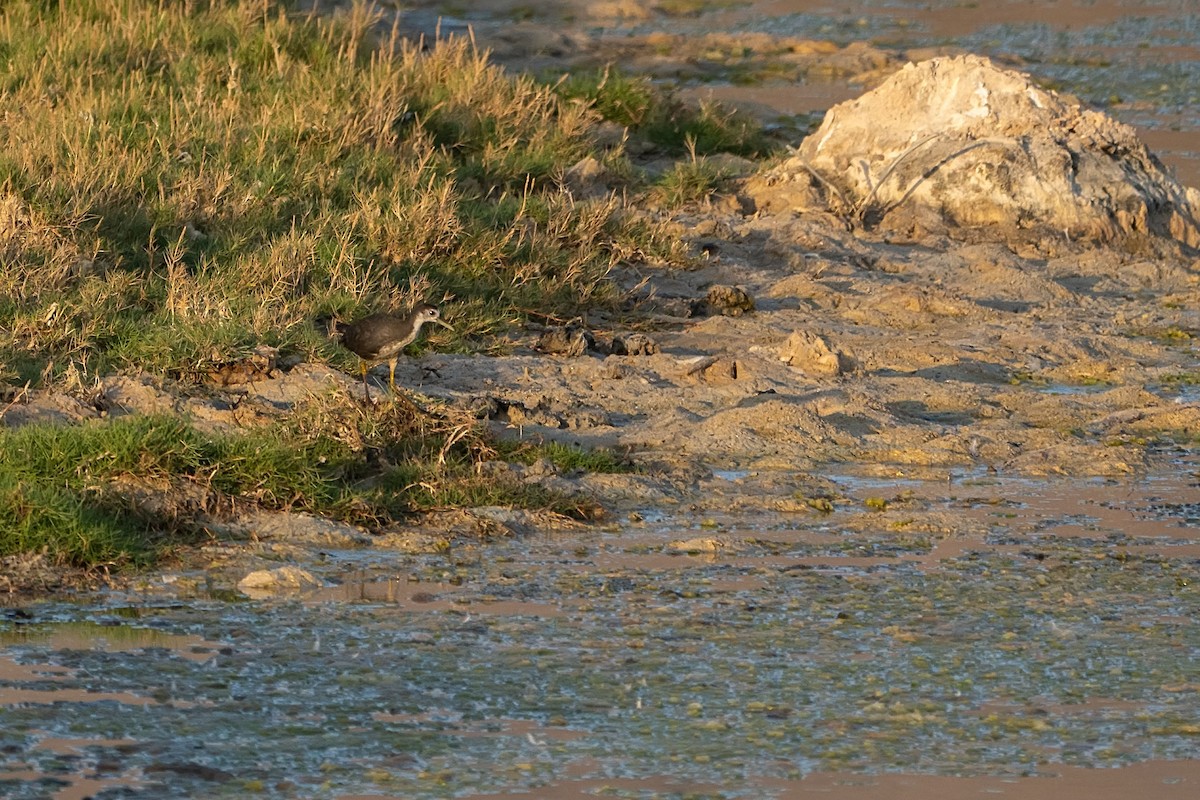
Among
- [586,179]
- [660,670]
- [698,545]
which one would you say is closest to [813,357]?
[698,545]

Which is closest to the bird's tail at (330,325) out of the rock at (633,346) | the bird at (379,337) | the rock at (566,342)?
the bird at (379,337)

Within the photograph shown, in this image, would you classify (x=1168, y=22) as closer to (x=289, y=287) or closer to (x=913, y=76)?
(x=913, y=76)

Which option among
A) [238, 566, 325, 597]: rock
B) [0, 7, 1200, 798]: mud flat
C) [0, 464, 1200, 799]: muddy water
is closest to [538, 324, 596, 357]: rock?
[0, 7, 1200, 798]: mud flat

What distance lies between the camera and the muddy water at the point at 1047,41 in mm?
14867

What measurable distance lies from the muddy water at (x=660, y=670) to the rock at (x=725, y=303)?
2651 millimetres

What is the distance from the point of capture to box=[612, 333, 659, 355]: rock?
7543 mm

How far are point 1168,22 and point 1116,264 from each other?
13.1 m

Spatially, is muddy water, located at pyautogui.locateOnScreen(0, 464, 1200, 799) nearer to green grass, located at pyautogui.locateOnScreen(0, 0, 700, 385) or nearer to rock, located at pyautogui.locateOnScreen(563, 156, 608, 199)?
green grass, located at pyautogui.locateOnScreen(0, 0, 700, 385)

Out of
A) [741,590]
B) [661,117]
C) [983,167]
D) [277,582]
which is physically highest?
[983,167]

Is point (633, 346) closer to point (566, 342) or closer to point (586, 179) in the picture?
point (566, 342)

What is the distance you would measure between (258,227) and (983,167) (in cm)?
400

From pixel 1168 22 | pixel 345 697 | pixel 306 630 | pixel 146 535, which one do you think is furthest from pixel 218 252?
pixel 1168 22

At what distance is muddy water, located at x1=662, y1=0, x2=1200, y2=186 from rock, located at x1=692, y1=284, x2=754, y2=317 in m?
5.03

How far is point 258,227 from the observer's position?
789cm
